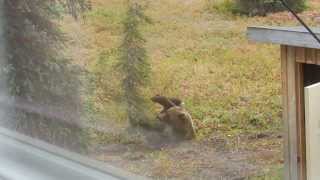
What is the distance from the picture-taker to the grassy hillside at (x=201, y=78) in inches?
43.5

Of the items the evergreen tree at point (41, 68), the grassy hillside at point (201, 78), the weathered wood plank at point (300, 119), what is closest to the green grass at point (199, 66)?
the grassy hillside at point (201, 78)

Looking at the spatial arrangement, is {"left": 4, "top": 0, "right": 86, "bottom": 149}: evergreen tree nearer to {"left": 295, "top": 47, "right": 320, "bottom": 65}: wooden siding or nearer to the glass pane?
the glass pane

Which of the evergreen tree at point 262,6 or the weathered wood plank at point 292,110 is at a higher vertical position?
the evergreen tree at point 262,6

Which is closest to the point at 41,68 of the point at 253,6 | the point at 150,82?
the point at 150,82

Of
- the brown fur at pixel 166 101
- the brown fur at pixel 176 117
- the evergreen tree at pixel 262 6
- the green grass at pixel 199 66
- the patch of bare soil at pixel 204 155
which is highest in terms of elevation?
the evergreen tree at pixel 262 6

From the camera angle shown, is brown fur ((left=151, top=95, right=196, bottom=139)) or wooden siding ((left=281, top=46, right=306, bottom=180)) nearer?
wooden siding ((left=281, top=46, right=306, bottom=180))

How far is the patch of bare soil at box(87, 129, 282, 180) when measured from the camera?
42.6 inches

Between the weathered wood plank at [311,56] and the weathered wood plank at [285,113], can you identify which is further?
the weathered wood plank at [285,113]

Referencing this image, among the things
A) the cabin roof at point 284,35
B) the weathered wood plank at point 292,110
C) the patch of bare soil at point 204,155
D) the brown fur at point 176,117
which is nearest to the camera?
the cabin roof at point 284,35

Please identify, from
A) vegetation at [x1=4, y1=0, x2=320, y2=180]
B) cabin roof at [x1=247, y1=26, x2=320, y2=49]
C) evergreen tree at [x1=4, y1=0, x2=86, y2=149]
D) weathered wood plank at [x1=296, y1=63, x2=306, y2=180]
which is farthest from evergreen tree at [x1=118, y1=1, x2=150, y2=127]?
weathered wood plank at [x1=296, y1=63, x2=306, y2=180]

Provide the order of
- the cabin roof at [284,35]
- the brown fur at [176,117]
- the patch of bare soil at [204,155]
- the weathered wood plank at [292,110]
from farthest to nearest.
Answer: the brown fur at [176,117], the patch of bare soil at [204,155], the weathered wood plank at [292,110], the cabin roof at [284,35]

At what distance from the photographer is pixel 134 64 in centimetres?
145

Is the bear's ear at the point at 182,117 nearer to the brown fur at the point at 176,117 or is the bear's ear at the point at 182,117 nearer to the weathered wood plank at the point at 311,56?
the brown fur at the point at 176,117

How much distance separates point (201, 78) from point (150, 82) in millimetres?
120
